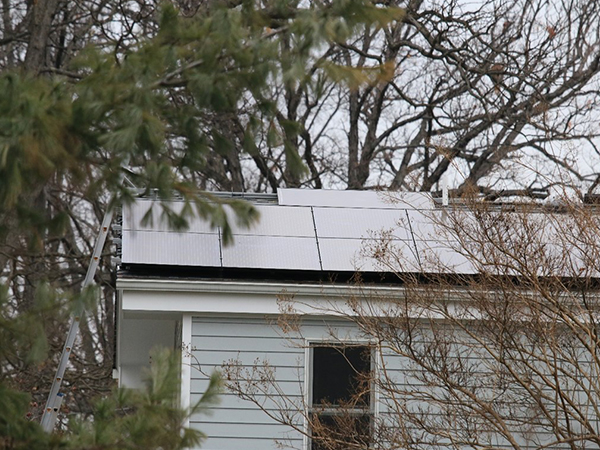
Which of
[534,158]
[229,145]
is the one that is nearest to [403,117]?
[534,158]

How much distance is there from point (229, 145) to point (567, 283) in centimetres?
479

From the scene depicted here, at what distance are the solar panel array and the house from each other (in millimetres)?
22

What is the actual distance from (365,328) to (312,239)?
1.68 m

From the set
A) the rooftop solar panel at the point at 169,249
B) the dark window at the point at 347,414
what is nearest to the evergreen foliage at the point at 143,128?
the dark window at the point at 347,414

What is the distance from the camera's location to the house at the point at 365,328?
9266mm

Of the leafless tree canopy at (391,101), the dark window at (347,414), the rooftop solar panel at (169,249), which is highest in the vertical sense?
the leafless tree canopy at (391,101)

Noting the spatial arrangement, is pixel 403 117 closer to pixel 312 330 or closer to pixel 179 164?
pixel 312 330

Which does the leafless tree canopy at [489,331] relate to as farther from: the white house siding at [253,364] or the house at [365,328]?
the white house siding at [253,364]

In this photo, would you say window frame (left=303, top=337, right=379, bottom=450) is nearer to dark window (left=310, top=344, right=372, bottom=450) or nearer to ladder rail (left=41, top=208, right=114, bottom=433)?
dark window (left=310, top=344, right=372, bottom=450)

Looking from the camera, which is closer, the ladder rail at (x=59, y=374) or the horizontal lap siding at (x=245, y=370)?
the ladder rail at (x=59, y=374)

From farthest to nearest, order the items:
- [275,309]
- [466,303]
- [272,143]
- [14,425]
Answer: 1. [275,309]
2. [466,303]
3. [272,143]
4. [14,425]

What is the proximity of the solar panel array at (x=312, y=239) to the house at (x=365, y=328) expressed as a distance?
22mm

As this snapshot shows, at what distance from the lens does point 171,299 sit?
1012 cm

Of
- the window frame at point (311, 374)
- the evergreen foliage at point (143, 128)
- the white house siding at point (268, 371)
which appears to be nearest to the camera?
the evergreen foliage at point (143, 128)
